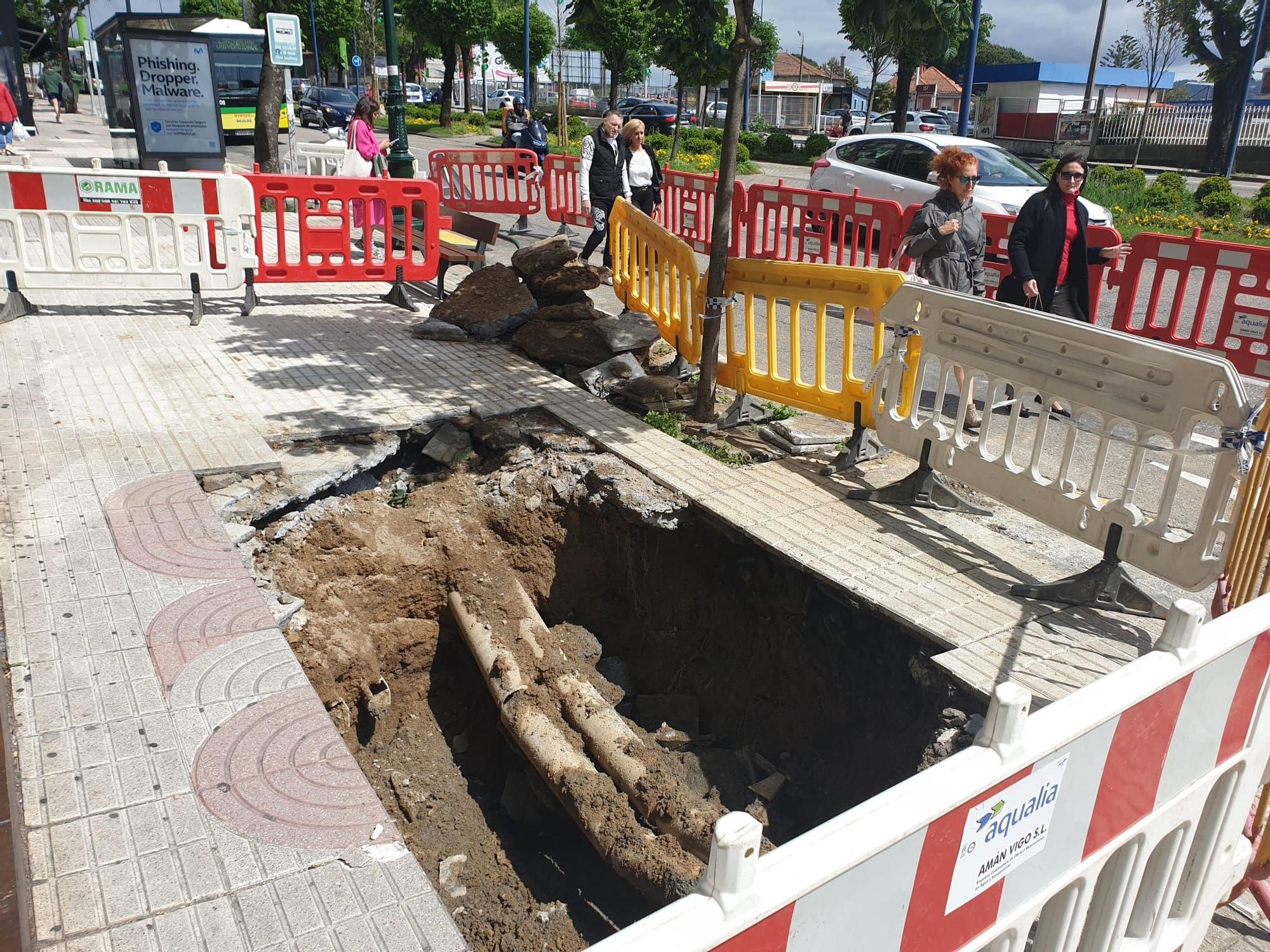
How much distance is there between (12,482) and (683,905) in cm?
515

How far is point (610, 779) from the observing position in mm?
4148

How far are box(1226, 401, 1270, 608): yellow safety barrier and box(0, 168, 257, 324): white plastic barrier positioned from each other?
327 inches

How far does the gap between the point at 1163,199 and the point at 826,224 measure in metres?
12.4

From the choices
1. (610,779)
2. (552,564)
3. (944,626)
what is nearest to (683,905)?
(610,779)

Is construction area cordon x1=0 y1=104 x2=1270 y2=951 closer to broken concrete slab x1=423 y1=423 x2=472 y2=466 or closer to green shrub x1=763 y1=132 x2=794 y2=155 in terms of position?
broken concrete slab x1=423 y1=423 x2=472 y2=466

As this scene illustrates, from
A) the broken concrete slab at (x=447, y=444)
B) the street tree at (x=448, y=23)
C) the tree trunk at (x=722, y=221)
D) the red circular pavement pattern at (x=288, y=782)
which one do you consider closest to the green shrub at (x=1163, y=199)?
the tree trunk at (x=722, y=221)

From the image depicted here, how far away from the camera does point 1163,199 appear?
2016cm

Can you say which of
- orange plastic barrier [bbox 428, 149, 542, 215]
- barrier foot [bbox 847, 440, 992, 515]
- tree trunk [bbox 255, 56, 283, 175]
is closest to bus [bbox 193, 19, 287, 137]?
tree trunk [bbox 255, 56, 283, 175]

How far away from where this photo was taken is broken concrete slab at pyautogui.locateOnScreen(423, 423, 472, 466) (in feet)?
20.9

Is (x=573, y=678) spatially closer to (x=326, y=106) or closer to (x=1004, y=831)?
(x=1004, y=831)

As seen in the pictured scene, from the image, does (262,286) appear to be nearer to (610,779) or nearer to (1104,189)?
(610,779)

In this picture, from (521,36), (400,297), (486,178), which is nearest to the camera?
(400,297)

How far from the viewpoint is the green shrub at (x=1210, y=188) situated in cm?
2028

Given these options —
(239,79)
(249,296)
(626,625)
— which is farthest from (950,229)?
(239,79)
